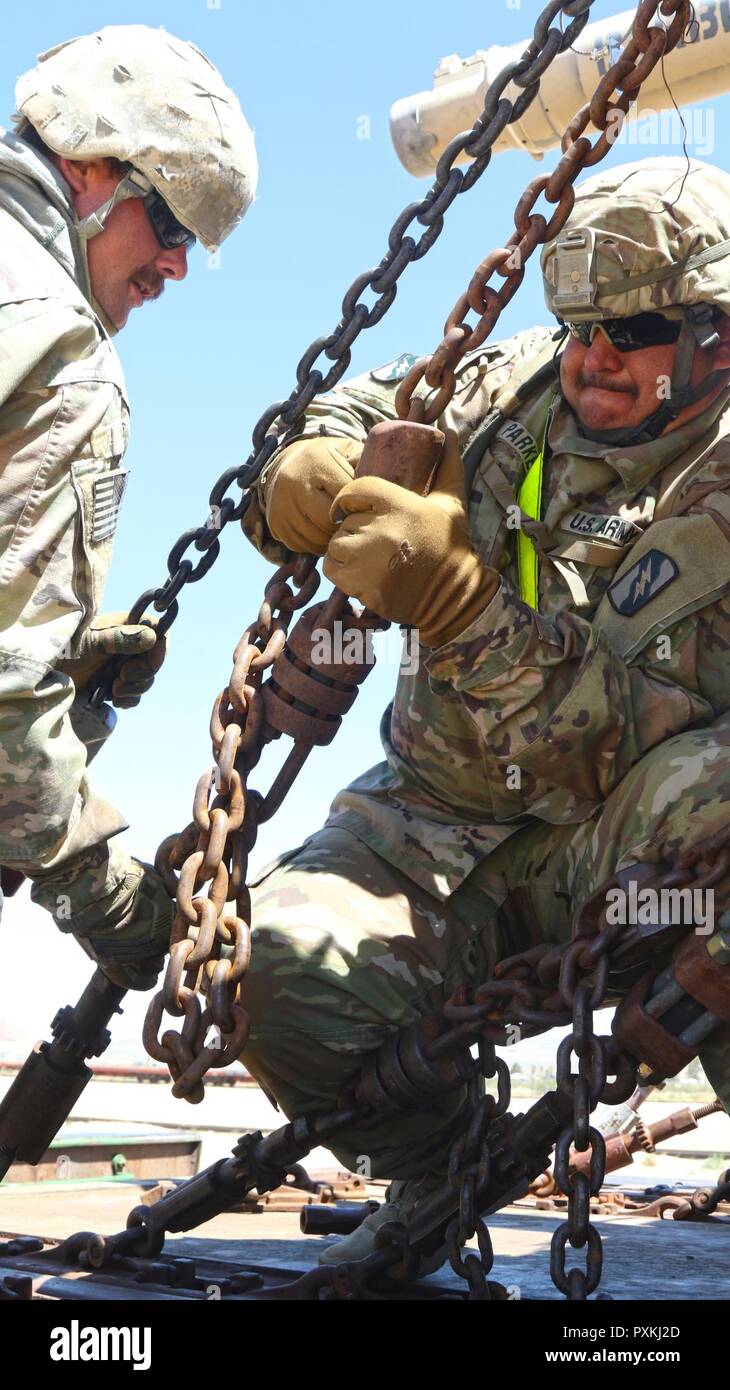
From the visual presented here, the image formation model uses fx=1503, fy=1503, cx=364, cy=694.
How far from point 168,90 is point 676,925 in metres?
2.01

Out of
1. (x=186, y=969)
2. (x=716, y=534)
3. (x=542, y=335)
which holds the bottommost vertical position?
(x=186, y=969)

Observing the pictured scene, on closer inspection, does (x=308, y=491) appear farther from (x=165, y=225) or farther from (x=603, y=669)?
(x=165, y=225)

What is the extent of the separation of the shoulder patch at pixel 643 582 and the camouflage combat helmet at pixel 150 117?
3.89ft

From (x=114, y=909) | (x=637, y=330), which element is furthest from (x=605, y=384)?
(x=114, y=909)

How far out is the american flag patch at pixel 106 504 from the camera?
2.90m

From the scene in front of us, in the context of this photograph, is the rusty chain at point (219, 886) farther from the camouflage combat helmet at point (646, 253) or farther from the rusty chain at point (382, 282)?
the camouflage combat helmet at point (646, 253)

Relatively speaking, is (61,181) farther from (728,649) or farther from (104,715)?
(728,649)

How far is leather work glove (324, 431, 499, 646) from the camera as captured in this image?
2.57 metres

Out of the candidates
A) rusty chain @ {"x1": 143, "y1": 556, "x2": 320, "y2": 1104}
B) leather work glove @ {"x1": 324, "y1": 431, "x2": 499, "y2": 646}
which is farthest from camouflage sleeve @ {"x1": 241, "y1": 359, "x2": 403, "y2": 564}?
leather work glove @ {"x1": 324, "y1": 431, "x2": 499, "y2": 646}

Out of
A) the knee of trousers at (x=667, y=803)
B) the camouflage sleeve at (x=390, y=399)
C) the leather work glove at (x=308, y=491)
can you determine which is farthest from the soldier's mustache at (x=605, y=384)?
the knee of trousers at (x=667, y=803)
